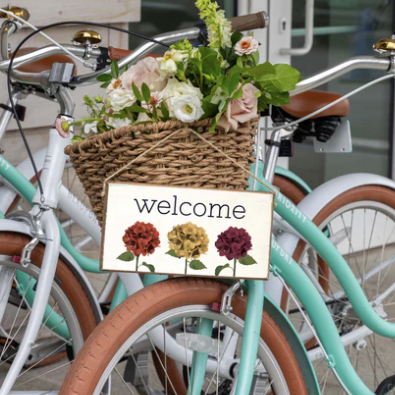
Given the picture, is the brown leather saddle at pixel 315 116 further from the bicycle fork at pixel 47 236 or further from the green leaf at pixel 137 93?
the green leaf at pixel 137 93

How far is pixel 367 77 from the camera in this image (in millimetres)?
3791

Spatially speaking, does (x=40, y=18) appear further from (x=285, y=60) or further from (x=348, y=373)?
(x=348, y=373)

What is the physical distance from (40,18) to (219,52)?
1.56 m

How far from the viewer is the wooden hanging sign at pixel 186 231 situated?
1.18m

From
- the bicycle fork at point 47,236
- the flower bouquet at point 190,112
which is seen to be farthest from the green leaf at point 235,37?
the bicycle fork at point 47,236

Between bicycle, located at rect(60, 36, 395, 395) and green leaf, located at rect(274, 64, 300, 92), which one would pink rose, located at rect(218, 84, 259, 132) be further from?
bicycle, located at rect(60, 36, 395, 395)

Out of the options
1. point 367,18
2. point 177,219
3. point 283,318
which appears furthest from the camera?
point 367,18

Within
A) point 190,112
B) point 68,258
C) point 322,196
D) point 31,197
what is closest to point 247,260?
point 190,112

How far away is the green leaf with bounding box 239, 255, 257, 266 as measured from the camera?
124 centimetres

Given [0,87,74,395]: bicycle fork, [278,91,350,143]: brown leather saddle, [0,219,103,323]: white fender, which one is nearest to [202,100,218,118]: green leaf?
[0,87,74,395]: bicycle fork

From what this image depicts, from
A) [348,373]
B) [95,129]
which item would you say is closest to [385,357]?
[348,373]

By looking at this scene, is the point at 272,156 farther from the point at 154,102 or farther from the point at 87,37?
the point at 154,102

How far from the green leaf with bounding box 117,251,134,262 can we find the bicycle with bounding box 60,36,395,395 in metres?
0.11

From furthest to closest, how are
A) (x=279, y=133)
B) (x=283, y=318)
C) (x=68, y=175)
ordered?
(x=68, y=175)
(x=279, y=133)
(x=283, y=318)
